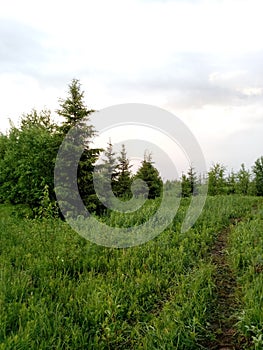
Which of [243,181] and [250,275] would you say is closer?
[250,275]

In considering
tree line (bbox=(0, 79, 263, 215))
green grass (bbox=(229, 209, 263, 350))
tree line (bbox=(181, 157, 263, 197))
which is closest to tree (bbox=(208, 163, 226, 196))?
tree line (bbox=(181, 157, 263, 197))

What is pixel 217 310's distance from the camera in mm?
4836

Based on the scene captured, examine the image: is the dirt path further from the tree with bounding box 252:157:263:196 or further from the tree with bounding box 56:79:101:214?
the tree with bounding box 252:157:263:196

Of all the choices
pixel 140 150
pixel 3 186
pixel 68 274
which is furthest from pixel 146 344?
pixel 3 186

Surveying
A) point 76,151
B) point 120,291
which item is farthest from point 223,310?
point 76,151

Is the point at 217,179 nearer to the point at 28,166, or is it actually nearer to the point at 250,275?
the point at 28,166

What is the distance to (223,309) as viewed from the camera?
489 centimetres

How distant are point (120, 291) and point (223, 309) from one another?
1.52 metres

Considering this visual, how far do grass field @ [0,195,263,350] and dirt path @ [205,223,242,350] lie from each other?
7 centimetres

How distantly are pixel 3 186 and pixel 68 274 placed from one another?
20200 mm

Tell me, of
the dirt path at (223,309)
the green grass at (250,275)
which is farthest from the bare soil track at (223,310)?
the green grass at (250,275)

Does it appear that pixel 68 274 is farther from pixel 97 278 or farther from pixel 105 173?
pixel 105 173

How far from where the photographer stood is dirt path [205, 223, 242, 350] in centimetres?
415

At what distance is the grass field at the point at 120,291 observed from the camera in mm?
4090
